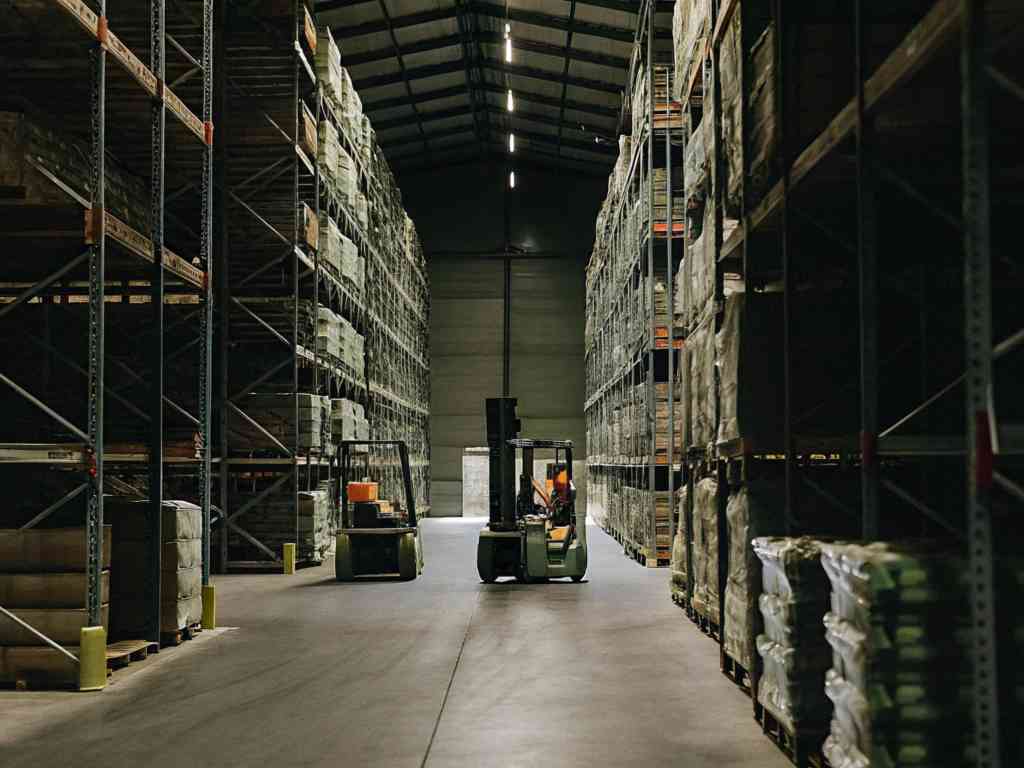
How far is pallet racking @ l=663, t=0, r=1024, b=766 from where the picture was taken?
4840 millimetres

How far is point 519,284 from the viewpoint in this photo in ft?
119

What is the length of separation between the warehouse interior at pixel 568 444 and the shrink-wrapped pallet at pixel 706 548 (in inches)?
3.8

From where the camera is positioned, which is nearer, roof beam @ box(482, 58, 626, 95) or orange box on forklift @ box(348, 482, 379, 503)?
orange box on forklift @ box(348, 482, 379, 503)

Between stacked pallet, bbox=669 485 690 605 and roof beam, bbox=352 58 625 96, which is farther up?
roof beam, bbox=352 58 625 96

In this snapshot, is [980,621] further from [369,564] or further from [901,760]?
[369,564]

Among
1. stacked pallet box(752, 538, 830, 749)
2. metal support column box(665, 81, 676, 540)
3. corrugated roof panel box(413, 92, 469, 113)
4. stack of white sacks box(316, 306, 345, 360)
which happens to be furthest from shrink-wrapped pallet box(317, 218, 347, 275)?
corrugated roof panel box(413, 92, 469, 113)

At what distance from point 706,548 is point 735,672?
177 centimetres

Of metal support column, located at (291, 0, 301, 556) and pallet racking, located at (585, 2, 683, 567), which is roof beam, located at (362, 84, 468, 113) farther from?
metal support column, located at (291, 0, 301, 556)

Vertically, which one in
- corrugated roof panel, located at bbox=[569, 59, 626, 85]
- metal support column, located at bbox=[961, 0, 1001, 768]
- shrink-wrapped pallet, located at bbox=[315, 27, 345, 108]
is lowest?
metal support column, located at bbox=[961, 0, 1001, 768]

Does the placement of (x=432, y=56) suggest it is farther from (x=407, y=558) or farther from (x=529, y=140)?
(x=407, y=558)

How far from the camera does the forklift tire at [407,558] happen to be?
50.4ft

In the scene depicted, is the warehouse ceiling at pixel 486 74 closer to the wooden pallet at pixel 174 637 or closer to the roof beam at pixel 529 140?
the roof beam at pixel 529 140

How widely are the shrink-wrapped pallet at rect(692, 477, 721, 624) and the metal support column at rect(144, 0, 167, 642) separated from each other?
177 inches

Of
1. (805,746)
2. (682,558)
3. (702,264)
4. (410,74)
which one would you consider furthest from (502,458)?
(410,74)
